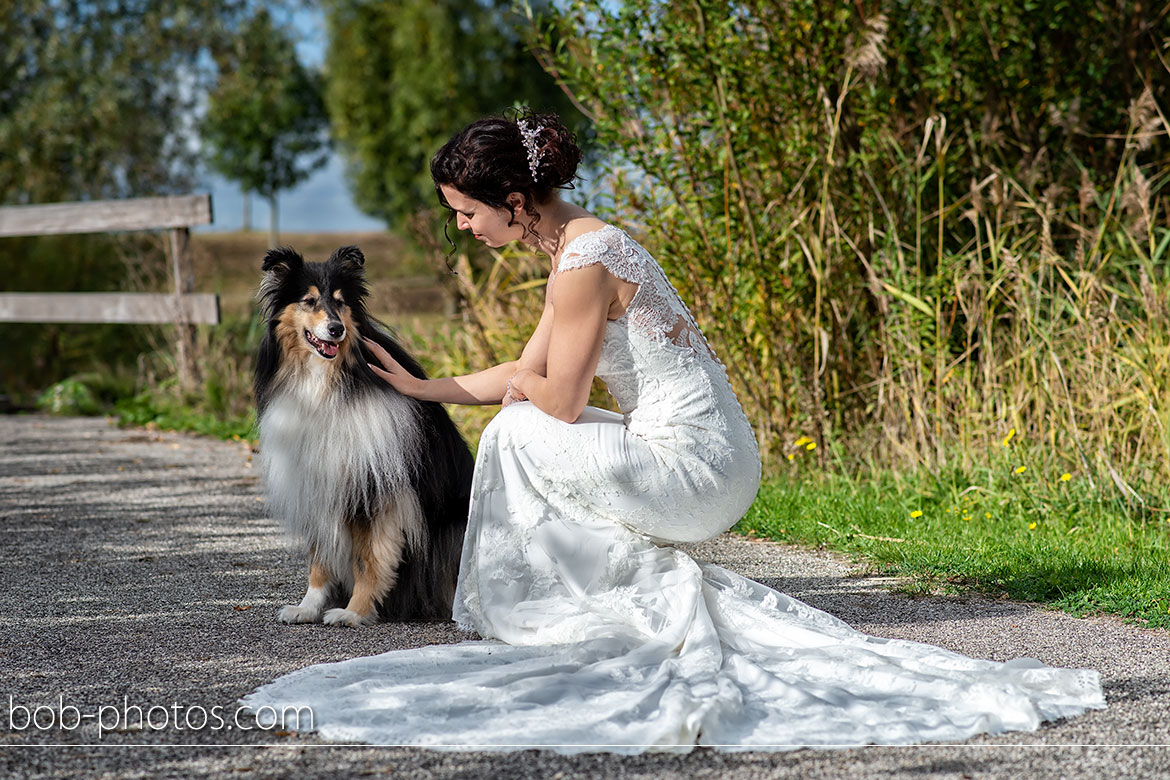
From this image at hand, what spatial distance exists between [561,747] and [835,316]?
3751 mm

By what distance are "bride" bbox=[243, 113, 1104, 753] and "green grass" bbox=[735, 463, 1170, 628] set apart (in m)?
1.08

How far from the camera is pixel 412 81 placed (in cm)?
2467

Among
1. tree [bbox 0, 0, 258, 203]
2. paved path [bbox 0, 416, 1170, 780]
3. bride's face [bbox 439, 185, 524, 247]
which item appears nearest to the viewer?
paved path [bbox 0, 416, 1170, 780]

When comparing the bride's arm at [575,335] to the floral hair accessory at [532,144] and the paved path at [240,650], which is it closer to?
the floral hair accessory at [532,144]

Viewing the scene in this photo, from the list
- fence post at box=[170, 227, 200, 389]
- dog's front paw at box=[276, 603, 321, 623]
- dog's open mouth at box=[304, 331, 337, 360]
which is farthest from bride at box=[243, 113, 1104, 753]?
fence post at box=[170, 227, 200, 389]

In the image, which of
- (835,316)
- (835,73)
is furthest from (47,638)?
(835,73)

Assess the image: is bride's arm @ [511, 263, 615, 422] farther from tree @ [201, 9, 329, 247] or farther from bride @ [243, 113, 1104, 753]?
tree @ [201, 9, 329, 247]

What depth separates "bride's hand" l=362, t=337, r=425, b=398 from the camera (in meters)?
3.34

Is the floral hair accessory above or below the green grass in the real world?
above

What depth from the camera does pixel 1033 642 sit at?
3.20m

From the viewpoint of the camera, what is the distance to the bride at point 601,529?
8.56 ft

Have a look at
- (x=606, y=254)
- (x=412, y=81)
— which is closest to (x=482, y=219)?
(x=606, y=254)

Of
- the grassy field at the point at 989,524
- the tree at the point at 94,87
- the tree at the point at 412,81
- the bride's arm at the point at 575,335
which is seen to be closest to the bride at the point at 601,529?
the bride's arm at the point at 575,335

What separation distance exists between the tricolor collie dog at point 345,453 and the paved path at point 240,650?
0.16 metres
